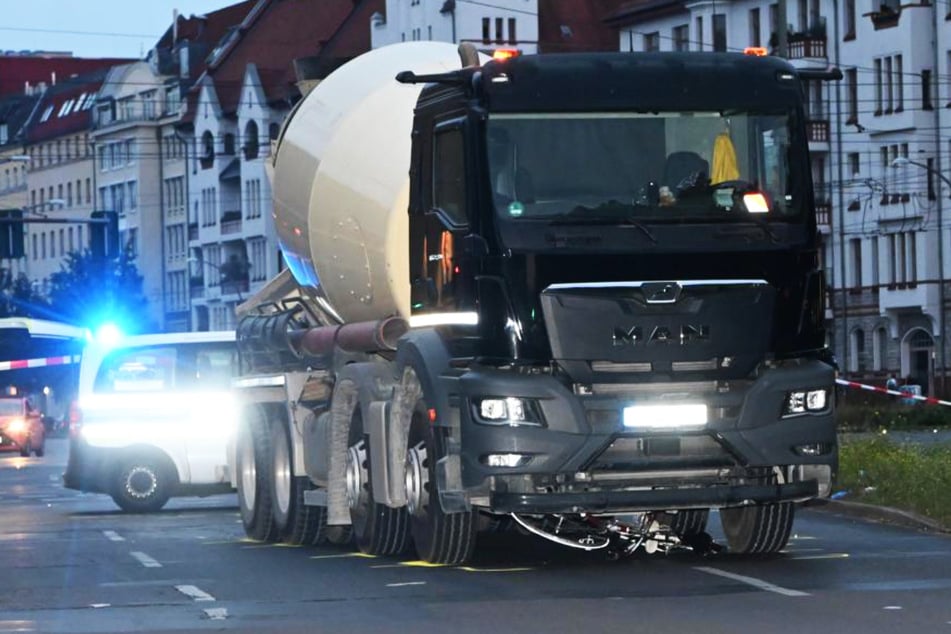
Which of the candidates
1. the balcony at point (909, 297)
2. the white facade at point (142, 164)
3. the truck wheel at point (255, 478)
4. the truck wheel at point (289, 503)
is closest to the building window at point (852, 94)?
the balcony at point (909, 297)

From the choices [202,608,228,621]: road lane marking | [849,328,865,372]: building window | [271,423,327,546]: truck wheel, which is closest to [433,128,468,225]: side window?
[202,608,228,621]: road lane marking

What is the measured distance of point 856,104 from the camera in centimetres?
9325

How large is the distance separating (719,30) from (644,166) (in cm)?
8375

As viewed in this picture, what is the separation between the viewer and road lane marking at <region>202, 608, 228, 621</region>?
14.8m

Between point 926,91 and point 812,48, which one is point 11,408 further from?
point 812,48

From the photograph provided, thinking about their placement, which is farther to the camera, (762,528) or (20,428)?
(20,428)

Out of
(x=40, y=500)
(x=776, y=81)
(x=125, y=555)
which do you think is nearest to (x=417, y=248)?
(x=776, y=81)

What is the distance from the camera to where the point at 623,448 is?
16.8m

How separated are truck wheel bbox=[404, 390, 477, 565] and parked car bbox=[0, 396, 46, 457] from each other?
179 ft

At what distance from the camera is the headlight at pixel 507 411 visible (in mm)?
16688

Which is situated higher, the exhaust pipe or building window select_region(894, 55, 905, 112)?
building window select_region(894, 55, 905, 112)

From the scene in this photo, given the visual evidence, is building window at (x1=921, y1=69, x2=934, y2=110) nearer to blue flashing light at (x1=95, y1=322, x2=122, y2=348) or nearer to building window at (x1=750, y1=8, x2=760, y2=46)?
building window at (x1=750, y1=8, x2=760, y2=46)

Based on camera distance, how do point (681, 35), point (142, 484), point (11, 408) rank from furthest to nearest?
point (681, 35) → point (11, 408) → point (142, 484)

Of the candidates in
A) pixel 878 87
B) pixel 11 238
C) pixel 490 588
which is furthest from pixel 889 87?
pixel 490 588
